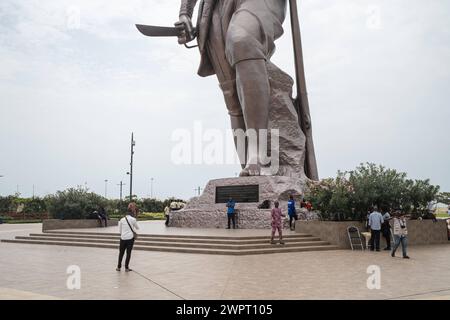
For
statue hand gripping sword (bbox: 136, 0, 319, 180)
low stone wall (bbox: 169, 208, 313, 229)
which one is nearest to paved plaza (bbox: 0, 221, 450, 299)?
low stone wall (bbox: 169, 208, 313, 229)

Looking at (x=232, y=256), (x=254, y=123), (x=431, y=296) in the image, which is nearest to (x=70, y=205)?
(x=254, y=123)

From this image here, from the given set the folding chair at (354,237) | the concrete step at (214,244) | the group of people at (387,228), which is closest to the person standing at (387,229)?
the group of people at (387,228)

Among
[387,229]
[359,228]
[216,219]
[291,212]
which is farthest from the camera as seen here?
[216,219]

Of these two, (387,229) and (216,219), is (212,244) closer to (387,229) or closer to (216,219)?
(387,229)

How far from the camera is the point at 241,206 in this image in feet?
51.0

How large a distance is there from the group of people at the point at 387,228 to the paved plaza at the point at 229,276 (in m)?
0.41

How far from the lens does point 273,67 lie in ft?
58.0

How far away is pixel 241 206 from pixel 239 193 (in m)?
0.57

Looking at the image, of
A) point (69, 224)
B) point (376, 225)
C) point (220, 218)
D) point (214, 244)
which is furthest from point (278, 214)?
point (69, 224)

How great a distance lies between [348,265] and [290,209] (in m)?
5.10

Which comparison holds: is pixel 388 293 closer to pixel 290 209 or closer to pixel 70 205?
pixel 290 209

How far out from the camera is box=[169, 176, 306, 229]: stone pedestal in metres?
14.8

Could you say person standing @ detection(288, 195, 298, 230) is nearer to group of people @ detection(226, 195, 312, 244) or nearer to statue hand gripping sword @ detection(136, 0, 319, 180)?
group of people @ detection(226, 195, 312, 244)

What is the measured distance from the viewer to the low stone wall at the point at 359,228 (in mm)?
12107
